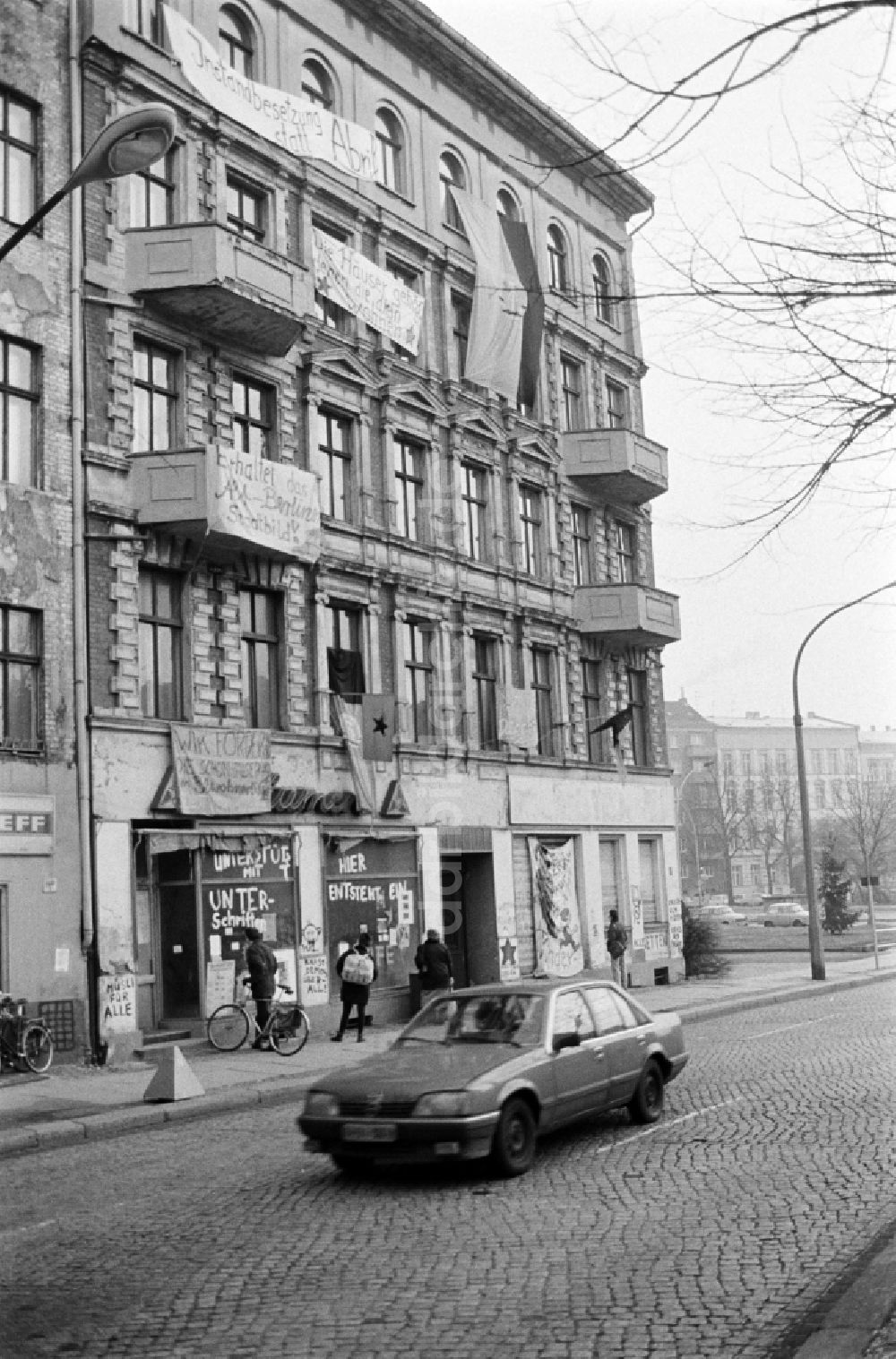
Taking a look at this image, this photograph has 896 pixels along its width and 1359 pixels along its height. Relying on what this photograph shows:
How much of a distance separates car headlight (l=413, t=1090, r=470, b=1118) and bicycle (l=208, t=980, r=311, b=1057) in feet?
36.5

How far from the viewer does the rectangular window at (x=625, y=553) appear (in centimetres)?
3656

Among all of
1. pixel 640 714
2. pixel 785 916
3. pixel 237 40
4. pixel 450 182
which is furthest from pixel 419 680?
pixel 785 916

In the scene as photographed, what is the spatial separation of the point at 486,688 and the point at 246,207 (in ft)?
35.8

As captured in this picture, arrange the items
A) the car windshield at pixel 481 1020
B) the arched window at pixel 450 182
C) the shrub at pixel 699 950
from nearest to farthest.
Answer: the car windshield at pixel 481 1020 → the arched window at pixel 450 182 → the shrub at pixel 699 950

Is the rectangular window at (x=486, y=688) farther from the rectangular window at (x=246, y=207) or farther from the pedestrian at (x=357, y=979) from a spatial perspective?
the rectangular window at (x=246, y=207)

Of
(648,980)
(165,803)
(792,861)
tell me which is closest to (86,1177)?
(165,803)

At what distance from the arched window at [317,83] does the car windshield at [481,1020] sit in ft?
68.4

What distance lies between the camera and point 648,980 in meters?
34.3

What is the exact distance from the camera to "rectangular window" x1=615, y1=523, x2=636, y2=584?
36.6 metres

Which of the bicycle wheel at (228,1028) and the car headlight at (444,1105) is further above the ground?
the car headlight at (444,1105)

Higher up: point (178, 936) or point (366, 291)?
point (366, 291)

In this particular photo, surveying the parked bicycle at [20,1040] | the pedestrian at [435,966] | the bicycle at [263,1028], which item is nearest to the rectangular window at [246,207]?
the pedestrian at [435,966]

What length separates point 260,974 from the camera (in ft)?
70.5

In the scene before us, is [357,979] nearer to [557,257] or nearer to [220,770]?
[220,770]
